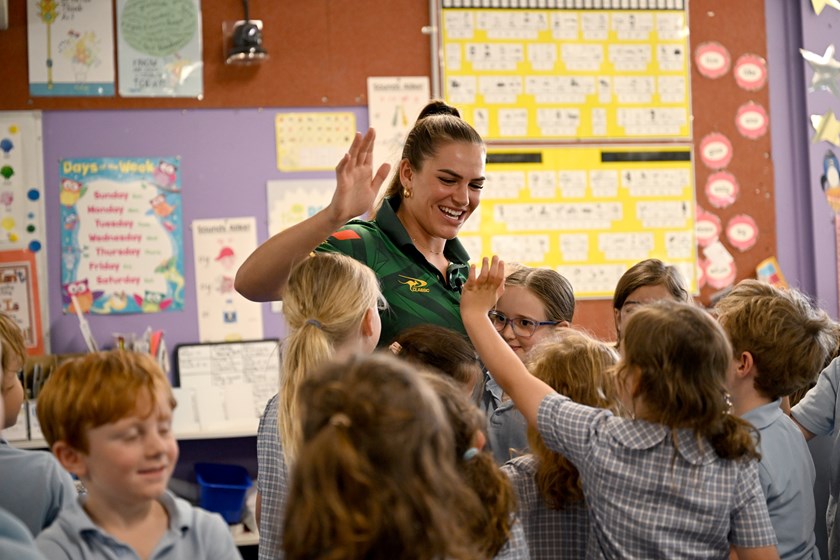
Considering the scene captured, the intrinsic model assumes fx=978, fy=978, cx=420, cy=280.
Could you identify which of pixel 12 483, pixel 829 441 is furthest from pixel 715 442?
pixel 12 483

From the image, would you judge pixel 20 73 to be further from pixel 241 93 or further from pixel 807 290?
pixel 807 290

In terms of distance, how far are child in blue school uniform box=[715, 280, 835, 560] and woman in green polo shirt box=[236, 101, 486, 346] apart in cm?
63

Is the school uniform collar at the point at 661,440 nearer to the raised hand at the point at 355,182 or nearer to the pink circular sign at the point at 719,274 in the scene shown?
the raised hand at the point at 355,182

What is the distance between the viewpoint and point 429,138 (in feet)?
7.78

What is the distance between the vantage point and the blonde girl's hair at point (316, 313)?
5.80ft

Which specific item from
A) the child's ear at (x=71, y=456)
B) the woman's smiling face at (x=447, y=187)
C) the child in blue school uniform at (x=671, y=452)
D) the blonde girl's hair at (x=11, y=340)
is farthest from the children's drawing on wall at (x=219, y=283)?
the child's ear at (x=71, y=456)

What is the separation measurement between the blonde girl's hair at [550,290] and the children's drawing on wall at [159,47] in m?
2.28

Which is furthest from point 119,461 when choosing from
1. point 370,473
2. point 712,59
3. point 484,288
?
point 712,59

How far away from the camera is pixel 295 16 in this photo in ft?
14.3

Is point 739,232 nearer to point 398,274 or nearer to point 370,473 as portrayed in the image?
point 398,274

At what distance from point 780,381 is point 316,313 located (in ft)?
3.34

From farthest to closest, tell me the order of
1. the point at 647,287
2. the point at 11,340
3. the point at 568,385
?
the point at 647,287 → the point at 11,340 → the point at 568,385

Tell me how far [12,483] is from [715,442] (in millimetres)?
1284

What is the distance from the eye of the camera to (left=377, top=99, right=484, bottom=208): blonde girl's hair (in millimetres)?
2355
